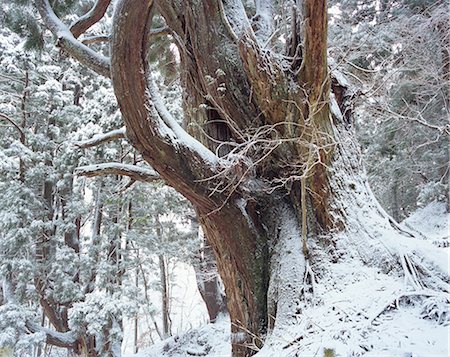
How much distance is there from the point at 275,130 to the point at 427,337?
1.81 m

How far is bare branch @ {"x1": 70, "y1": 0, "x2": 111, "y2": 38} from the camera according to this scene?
3.55 m

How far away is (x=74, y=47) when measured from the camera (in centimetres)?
317

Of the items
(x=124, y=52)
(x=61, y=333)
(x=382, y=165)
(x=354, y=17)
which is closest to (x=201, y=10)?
(x=124, y=52)

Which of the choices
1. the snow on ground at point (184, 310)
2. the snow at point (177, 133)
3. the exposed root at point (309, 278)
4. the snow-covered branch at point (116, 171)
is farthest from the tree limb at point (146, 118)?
the snow on ground at point (184, 310)

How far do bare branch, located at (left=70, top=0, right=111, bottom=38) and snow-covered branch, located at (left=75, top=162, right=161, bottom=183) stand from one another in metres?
1.46

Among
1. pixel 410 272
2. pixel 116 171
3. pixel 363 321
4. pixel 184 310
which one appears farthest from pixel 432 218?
pixel 184 310

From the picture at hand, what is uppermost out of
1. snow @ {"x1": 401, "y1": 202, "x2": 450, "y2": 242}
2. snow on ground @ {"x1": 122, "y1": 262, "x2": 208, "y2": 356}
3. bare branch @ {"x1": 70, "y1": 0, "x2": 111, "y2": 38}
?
bare branch @ {"x1": 70, "y1": 0, "x2": 111, "y2": 38}

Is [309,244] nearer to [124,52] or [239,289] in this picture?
[239,289]

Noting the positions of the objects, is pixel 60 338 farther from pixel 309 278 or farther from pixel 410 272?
pixel 410 272

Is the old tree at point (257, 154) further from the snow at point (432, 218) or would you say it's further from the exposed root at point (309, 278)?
the snow at point (432, 218)

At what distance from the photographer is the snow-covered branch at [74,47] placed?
10.1ft

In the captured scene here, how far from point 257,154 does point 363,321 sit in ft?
5.20

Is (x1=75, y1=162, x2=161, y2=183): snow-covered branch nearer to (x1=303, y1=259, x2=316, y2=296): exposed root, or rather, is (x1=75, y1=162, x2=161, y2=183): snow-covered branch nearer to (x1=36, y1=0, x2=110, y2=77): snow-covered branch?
(x1=36, y1=0, x2=110, y2=77): snow-covered branch

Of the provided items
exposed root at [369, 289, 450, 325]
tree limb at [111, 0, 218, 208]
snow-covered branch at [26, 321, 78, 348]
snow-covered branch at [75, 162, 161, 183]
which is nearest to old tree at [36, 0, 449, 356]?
tree limb at [111, 0, 218, 208]
